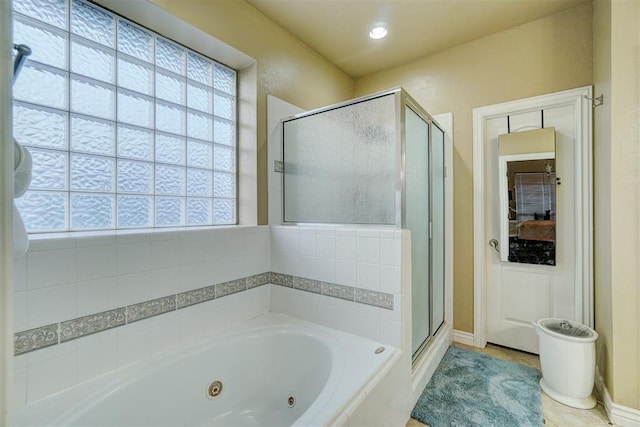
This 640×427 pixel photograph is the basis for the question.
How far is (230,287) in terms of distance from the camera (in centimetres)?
→ 178

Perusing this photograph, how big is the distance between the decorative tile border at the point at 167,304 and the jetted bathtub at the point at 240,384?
22 cm

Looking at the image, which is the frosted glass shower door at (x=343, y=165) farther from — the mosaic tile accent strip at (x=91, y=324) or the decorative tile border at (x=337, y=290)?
the mosaic tile accent strip at (x=91, y=324)

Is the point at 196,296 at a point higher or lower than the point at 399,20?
lower

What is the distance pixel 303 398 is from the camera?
1.49 m

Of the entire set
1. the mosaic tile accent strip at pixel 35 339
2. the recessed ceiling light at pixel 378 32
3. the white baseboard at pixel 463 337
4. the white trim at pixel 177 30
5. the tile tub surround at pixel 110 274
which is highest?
the recessed ceiling light at pixel 378 32

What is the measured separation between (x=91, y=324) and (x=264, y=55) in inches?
75.7

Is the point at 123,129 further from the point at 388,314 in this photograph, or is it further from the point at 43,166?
the point at 388,314

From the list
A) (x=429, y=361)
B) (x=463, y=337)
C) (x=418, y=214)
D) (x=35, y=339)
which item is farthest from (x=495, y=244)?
(x=35, y=339)

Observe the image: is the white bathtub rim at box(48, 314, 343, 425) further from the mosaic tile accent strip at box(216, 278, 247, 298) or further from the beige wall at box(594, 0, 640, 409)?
the beige wall at box(594, 0, 640, 409)

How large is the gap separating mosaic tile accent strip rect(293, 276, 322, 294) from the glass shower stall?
0.40 metres

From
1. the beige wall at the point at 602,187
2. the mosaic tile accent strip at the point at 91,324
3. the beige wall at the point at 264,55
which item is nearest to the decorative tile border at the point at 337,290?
the beige wall at the point at 264,55

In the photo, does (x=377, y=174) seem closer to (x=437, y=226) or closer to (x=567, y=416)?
(x=437, y=226)

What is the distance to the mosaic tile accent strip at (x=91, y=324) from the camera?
1157mm

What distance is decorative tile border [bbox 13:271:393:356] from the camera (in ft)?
3.59
